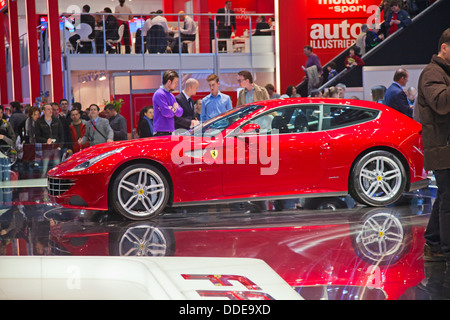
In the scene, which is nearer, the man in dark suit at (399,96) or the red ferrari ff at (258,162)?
the red ferrari ff at (258,162)

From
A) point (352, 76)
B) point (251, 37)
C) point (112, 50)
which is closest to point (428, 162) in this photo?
point (352, 76)

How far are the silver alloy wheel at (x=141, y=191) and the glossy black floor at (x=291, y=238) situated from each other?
6.9 inches

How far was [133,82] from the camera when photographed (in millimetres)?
21516

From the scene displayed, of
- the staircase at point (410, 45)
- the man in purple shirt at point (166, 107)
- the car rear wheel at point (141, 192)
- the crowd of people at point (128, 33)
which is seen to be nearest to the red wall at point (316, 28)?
the crowd of people at point (128, 33)

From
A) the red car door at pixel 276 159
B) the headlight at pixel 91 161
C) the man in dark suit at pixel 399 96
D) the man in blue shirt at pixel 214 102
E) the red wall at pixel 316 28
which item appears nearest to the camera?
the headlight at pixel 91 161

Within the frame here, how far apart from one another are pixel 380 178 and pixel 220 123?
2.03m

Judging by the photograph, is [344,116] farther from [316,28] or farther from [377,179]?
[316,28]

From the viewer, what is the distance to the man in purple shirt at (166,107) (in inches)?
353

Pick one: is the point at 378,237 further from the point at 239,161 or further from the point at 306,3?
the point at 306,3

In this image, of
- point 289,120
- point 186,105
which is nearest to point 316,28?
point 186,105

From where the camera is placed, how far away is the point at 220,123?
7.74 meters

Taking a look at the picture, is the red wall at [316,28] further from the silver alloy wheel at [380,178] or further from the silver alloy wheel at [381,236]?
the silver alloy wheel at [381,236]

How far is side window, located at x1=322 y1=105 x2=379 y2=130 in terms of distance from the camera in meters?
7.83
